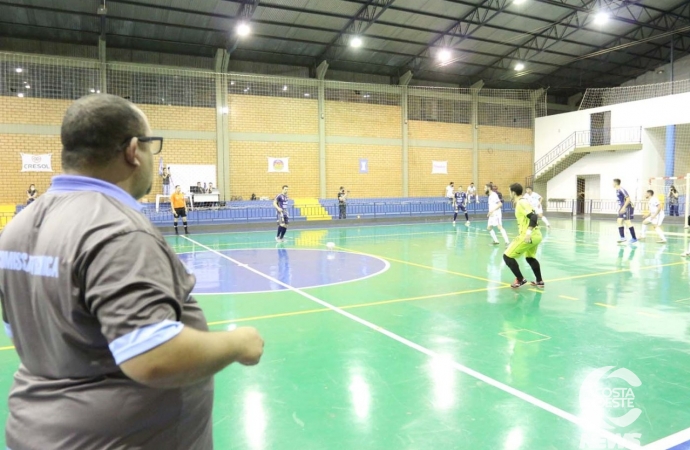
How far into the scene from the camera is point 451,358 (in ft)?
16.9

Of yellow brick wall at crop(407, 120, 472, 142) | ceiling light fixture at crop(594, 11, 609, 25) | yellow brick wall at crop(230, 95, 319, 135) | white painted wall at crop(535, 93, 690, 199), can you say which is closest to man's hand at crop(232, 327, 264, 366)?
yellow brick wall at crop(230, 95, 319, 135)

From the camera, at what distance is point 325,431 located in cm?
360

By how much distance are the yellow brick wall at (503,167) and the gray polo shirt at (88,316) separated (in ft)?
111

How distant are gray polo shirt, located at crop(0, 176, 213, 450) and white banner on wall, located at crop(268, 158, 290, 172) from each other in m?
25.9

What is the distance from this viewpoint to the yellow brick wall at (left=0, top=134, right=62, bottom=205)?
21.6m

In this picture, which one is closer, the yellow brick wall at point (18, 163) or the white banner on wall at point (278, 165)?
the yellow brick wall at point (18, 163)

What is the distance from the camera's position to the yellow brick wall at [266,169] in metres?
26.2

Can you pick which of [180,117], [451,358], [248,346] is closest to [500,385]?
[451,358]

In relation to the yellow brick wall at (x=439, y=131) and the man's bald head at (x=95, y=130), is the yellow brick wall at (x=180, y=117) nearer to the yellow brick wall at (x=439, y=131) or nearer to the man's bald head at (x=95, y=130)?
the yellow brick wall at (x=439, y=131)

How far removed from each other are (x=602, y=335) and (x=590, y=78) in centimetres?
3478

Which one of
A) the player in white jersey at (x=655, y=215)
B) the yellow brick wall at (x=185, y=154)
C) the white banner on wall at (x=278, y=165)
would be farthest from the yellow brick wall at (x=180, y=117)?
the player in white jersey at (x=655, y=215)

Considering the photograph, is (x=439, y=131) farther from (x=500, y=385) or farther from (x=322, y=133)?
(x=500, y=385)

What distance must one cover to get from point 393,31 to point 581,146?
16326 millimetres

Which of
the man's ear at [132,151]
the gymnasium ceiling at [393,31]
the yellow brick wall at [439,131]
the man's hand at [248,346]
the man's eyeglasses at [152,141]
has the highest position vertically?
the gymnasium ceiling at [393,31]
